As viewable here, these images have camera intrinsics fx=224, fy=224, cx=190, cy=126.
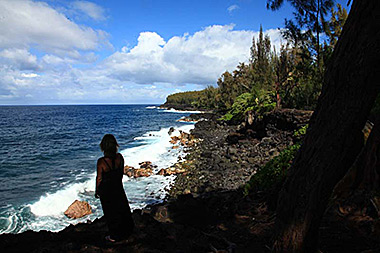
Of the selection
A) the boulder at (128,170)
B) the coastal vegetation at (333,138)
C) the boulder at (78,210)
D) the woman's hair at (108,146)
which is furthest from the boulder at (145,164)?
the coastal vegetation at (333,138)

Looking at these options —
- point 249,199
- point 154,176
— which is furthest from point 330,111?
point 154,176

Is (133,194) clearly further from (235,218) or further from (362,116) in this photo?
(362,116)

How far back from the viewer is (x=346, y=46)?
229 centimetres

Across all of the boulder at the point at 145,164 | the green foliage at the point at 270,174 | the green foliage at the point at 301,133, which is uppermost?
the green foliage at the point at 301,133

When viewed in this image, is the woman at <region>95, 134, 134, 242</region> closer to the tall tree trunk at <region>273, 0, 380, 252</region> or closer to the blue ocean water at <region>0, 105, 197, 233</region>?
the tall tree trunk at <region>273, 0, 380, 252</region>

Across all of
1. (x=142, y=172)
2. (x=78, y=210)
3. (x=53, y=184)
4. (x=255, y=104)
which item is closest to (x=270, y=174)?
(x=78, y=210)

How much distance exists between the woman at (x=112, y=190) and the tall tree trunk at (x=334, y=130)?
2.66m

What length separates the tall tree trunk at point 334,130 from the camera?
7.11 feet

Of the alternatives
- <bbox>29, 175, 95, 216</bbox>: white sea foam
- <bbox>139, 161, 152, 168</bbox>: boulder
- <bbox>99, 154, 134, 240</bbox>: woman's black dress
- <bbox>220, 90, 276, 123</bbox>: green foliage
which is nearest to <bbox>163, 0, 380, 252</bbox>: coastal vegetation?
<bbox>99, 154, 134, 240</bbox>: woman's black dress

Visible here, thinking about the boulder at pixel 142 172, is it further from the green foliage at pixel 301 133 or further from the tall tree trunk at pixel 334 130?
the tall tree trunk at pixel 334 130

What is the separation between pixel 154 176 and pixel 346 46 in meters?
14.2

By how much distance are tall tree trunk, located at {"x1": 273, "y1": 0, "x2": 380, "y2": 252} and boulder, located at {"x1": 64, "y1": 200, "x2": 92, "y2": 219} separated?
9.86 meters

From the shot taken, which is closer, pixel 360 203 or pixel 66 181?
pixel 360 203

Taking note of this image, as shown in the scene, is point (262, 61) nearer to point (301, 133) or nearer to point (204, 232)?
point (301, 133)
